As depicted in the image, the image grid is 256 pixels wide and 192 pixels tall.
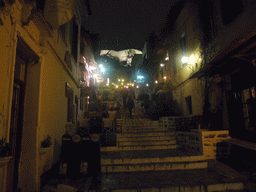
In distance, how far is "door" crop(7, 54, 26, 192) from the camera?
4.15 m

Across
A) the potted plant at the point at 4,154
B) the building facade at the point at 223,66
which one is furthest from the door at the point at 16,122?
the building facade at the point at 223,66

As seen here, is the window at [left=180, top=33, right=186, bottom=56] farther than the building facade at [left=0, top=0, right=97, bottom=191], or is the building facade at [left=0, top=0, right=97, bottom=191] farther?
the window at [left=180, top=33, right=186, bottom=56]

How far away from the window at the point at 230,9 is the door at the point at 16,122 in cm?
925

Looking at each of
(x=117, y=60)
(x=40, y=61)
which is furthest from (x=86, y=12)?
(x=117, y=60)

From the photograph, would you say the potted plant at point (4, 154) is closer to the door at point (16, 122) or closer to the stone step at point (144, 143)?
the door at point (16, 122)

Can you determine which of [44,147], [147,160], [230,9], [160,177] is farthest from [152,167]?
[230,9]

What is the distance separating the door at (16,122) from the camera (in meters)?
4.15

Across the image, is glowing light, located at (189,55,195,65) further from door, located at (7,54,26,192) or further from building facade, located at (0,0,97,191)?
door, located at (7,54,26,192)

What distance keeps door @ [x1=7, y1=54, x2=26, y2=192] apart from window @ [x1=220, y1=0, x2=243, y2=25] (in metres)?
9.25

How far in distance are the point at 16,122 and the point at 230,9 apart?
408 inches

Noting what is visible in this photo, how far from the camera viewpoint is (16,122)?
445cm

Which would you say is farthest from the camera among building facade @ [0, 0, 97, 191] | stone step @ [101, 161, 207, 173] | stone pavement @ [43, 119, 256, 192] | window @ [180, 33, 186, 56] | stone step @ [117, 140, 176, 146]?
window @ [180, 33, 186, 56]

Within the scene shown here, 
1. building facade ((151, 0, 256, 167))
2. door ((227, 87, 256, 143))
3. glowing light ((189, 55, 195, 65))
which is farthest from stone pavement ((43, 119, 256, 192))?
glowing light ((189, 55, 195, 65))

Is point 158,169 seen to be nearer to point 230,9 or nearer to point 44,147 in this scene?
point 44,147
